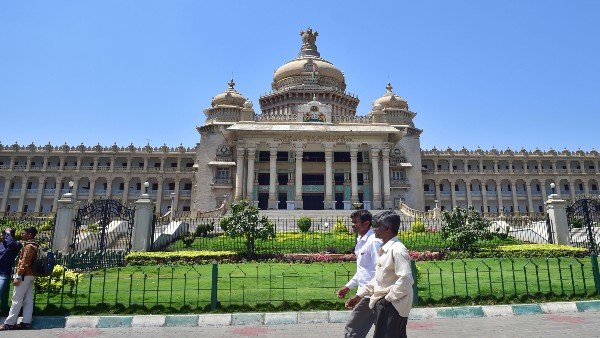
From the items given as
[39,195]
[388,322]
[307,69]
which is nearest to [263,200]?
[307,69]

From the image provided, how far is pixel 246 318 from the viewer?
26.6 ft

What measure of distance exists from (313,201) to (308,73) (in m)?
17.9

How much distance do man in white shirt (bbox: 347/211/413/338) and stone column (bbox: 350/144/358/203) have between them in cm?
3365

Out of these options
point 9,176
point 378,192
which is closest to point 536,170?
point 378,192

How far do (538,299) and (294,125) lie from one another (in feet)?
105

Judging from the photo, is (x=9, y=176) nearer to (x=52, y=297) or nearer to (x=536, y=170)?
(x=52, y=297)

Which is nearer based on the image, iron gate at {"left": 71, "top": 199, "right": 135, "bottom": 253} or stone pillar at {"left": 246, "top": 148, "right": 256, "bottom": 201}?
iron gate at {"left": 71, "top": 199, "right": 135, "bottom": 253}

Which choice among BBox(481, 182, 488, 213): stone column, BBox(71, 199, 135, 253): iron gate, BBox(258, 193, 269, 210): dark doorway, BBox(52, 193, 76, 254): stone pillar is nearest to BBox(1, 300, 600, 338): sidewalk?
BBox(71, 199, 135, 253): iron gate

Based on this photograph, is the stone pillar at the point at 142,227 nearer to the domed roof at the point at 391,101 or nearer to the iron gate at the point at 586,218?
the iron gate at the point at 586,218

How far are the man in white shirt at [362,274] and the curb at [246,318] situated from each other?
226 cm

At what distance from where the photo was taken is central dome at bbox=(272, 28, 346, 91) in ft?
167

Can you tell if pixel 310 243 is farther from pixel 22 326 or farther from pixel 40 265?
pixel 22 326

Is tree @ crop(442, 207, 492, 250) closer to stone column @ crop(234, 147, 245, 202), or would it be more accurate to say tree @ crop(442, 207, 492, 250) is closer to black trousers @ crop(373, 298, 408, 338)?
black trousers @ crop(373, 298, 408, 338)

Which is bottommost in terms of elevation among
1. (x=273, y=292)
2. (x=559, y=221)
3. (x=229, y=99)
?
(x=273, y=292)
